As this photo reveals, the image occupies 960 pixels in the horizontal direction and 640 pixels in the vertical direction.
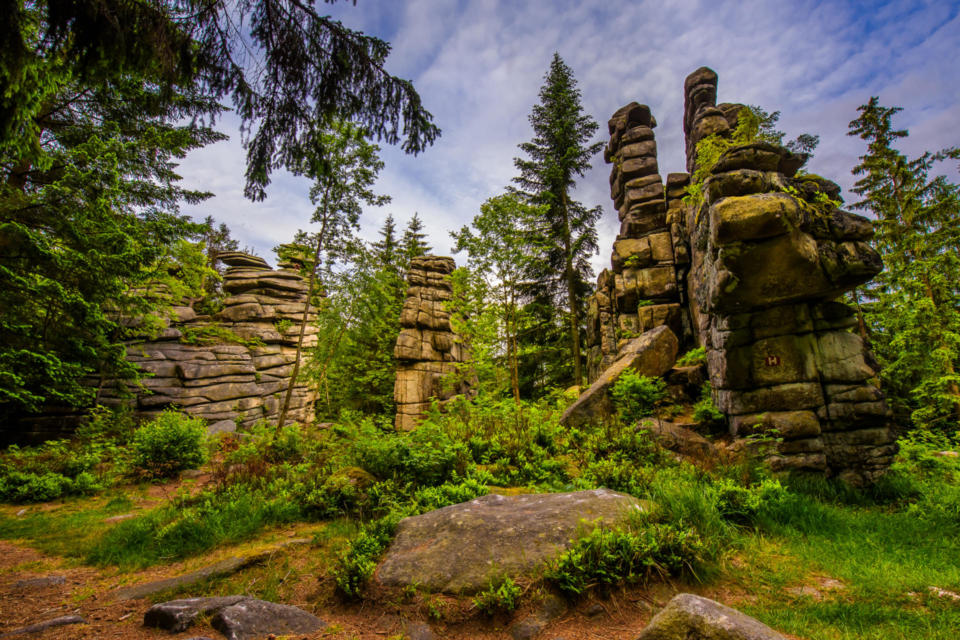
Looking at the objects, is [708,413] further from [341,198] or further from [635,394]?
[341,198]

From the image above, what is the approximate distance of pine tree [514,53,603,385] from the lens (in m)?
20.0

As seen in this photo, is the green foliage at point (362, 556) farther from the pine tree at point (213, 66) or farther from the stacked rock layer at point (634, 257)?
the stacked rock layer at point (634, 257)

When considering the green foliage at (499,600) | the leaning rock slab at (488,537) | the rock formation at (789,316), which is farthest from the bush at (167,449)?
the rock formation at (789,316)

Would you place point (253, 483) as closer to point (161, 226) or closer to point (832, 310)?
point (161, 226)

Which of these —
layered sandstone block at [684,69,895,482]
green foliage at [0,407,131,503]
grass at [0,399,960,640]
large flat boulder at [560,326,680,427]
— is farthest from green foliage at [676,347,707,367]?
green foliage at [0,407,131,503]

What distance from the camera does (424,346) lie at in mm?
20594

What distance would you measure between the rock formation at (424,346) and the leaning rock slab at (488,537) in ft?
49.2

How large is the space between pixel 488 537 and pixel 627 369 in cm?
728

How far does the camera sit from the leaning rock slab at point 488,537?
10.8 ft

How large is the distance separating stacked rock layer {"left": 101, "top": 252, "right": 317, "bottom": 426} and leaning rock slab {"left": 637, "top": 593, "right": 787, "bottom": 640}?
640 inches

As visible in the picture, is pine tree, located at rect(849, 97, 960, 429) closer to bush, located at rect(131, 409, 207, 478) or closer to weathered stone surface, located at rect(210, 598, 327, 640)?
weathered stone surface, located at rect(210, 598, 327, 640)

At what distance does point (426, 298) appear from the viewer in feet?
70.3

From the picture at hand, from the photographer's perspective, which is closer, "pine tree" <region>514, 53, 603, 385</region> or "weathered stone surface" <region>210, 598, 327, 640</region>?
"weathered stone surface" <region>210, 598, 327, 640</region>

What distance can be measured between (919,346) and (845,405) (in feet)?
27.7
